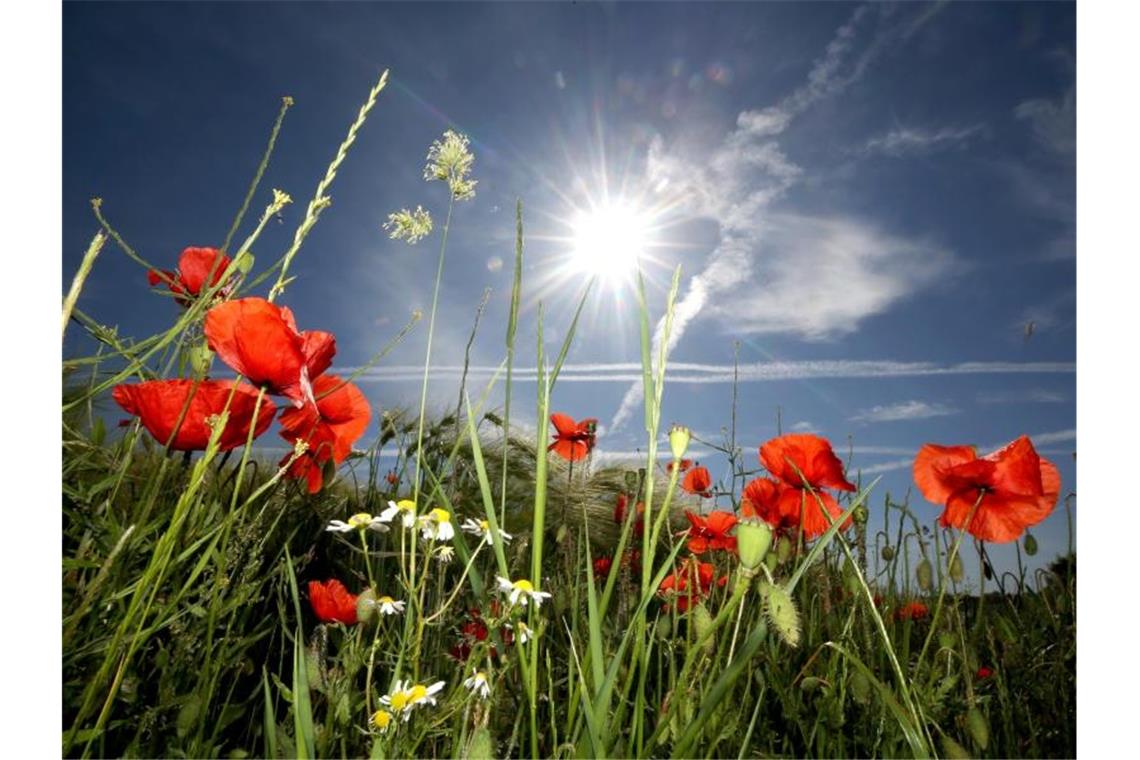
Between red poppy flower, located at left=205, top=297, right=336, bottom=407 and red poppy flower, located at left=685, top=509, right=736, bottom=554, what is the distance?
32.8 inches

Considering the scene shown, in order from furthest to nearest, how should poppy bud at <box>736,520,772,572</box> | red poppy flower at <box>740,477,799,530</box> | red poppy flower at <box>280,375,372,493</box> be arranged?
red poppy flower at <box>740,477,799,530</box>
red poppy flower at <box>280,375,372,493</box>
poppy bud at <box>736,520,772,572</box>

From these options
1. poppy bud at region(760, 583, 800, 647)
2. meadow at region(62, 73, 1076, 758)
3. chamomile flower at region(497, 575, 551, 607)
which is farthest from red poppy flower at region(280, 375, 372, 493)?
poppy bud at region(760, 583, 800, 647)

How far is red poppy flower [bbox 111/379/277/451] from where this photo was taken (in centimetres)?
97

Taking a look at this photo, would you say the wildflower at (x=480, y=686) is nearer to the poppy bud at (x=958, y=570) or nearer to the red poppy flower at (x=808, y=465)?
the red poppy flower at (x=808, y=465)

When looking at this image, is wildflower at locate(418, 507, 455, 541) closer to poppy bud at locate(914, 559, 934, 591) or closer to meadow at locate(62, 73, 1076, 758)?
meadow at locate(62, 73, 1076, 758)

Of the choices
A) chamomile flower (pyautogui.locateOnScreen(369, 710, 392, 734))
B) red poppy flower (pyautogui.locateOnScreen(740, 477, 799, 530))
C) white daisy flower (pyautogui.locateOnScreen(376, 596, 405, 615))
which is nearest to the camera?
chamomile flower (pyautogui.locateOnScreen(369, 710, 392, 734))

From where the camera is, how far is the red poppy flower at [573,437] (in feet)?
5.65

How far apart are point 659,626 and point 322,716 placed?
68 cm

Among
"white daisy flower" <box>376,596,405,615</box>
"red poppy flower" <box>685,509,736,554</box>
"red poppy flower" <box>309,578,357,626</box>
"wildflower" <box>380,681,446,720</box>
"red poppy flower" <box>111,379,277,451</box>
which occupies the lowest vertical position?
"wildflower" <box>380,681,446,720</box>

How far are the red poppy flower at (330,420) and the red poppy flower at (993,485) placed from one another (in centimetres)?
89
